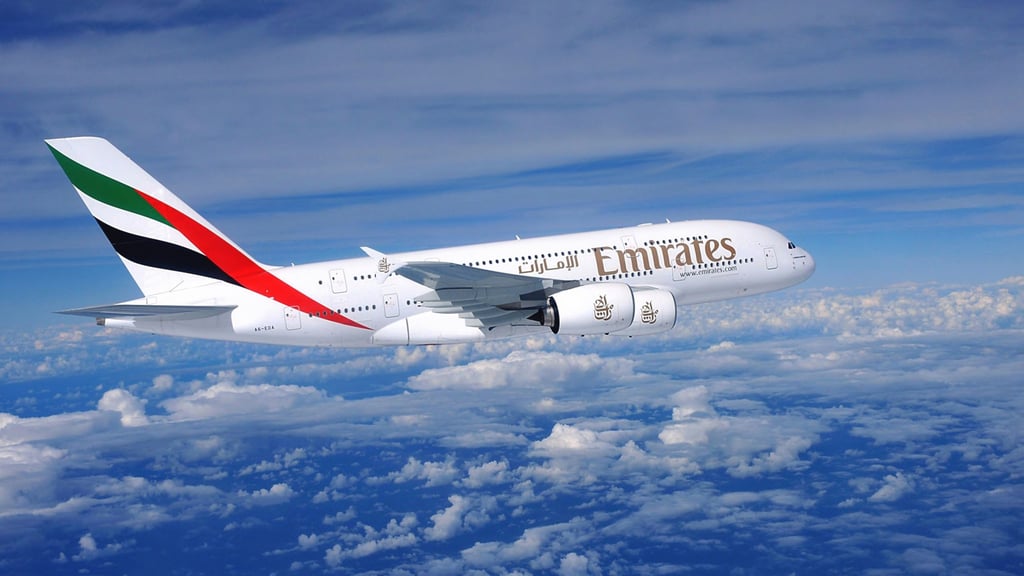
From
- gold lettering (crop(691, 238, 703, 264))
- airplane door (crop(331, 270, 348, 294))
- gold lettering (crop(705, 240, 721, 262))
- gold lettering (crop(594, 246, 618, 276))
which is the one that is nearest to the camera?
airplane door (crop(331, 270, 348, 294))

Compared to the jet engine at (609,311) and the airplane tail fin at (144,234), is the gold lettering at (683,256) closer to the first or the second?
the jet engine at (609,311)

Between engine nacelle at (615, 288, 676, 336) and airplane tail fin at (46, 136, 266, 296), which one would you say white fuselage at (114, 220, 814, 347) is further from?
engine nacelle at (615, 288, 676, 336)

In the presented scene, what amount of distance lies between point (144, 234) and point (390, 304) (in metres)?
10.9

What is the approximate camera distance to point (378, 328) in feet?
97.4

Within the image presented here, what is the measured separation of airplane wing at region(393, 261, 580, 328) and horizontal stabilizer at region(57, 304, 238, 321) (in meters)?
8.04

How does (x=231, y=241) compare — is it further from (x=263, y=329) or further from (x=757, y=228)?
(x=757, y=228)

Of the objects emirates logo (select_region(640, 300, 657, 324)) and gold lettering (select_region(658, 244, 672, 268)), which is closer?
emirates logo (select_region(640, 300, 657, 324))

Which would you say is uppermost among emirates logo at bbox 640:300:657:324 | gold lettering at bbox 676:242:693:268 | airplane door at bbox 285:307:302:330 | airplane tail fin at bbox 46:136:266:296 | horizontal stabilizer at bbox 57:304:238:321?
airplane tail fin at bbox 46:136:266:296

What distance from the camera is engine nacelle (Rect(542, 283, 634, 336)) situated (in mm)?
27859

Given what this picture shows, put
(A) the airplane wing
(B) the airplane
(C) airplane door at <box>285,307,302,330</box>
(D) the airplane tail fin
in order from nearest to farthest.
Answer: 1. (A) the airplane wing
2. (B) the airplane
3. (C) airplane door at <box>285,307,302,330</box>
4. (D) the airplane tail fin

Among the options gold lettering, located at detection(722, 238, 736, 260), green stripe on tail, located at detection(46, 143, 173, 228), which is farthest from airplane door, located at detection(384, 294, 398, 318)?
gold lettering, located at detection(722, 238, 736, 260)

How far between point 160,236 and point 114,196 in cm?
254

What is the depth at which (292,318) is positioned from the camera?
29.4 meters

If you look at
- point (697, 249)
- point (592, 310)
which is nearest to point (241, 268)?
point (592, 310)
